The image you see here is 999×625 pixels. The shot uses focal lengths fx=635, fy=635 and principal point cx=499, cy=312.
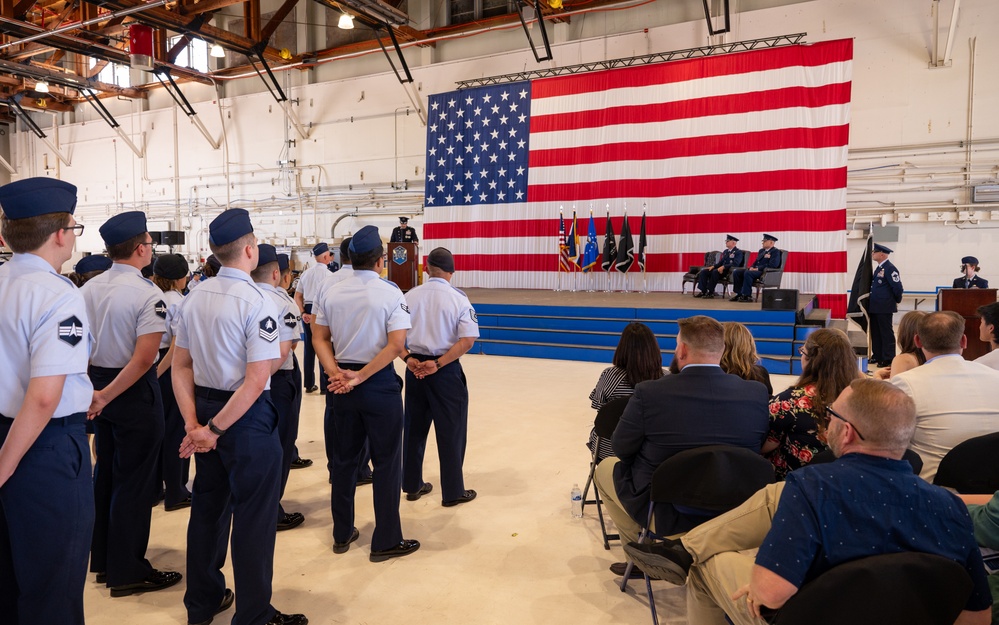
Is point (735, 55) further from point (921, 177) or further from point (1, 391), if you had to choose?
point (1, 391)

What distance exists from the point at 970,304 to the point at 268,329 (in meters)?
7.53

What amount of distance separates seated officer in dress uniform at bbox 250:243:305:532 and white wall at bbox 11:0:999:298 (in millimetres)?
11012

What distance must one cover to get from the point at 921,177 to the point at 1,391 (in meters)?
12.7

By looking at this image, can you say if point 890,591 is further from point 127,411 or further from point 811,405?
point 127,411

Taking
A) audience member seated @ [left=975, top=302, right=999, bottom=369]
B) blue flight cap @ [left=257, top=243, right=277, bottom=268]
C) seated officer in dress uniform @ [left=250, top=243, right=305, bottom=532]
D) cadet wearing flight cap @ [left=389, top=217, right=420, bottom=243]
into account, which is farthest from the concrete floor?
cadet wearing flight cap @ [left=389, top=217, right=420, bottom=243]

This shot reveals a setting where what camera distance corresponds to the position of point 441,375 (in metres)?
3.60

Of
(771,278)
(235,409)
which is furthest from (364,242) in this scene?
(771,278)

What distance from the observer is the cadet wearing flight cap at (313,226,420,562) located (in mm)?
2867

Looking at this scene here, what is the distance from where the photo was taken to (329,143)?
16.3 m

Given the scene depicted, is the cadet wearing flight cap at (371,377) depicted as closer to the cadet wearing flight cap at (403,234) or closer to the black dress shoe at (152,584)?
the black dress shoe at (152,584)

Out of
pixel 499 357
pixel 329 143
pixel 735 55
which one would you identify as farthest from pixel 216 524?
pixel 329 143

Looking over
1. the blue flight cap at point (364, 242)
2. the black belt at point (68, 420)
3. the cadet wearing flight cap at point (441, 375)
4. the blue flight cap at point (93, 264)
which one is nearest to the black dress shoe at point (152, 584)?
the black belt at point (68, 420)

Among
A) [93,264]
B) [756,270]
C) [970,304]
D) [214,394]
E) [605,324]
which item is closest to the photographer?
[214,394]

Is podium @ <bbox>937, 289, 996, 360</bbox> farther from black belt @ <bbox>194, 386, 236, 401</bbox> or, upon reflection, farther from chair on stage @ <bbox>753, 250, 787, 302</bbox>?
black belt @ <bbox>194, 386, 236, 401</bbox>
